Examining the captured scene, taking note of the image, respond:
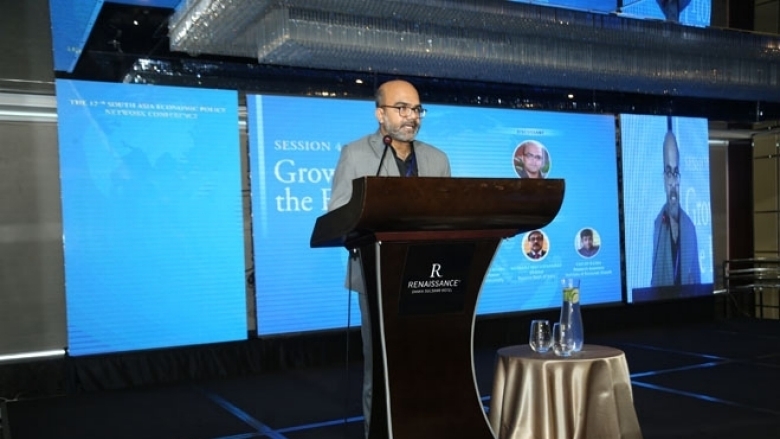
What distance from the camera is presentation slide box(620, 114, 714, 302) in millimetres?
6203

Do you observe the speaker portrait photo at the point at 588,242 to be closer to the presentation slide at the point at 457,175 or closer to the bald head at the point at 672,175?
the presentation slide at the point at 457,175

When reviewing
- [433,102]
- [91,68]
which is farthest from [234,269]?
[433,102]

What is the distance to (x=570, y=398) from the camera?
230cm

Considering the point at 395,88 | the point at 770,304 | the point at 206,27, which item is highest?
the point at 206,27

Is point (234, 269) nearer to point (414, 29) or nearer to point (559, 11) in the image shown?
point (414, 29)

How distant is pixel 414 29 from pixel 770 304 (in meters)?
5.31

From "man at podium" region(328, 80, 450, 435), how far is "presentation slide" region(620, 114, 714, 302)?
13.8 feet

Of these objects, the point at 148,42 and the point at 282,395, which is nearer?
the point at 282,395

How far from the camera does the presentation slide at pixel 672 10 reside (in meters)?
4.79

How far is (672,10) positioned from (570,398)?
372cm

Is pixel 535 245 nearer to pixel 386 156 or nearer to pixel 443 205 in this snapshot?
pixel 386 156

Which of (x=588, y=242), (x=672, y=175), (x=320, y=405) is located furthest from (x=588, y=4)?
(x=320, y=405)

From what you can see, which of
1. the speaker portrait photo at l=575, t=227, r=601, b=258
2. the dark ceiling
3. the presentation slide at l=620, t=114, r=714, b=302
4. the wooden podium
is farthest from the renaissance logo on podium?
the presentation slide at l=620, t=114, r=714, b=302

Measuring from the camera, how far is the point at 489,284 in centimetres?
549
